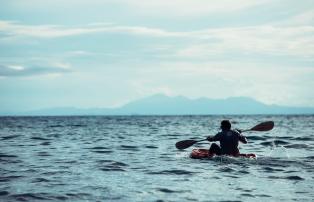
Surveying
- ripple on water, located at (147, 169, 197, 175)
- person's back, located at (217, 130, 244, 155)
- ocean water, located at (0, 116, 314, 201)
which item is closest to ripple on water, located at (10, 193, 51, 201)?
ocean water, located at (0, 116, 314, 201)

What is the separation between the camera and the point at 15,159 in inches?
746

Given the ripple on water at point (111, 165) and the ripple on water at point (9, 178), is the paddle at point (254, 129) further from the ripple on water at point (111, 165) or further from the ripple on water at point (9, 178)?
the ripple on water at point (9, 178)

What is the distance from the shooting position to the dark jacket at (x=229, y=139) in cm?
1827

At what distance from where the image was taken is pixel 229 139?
1847 cm

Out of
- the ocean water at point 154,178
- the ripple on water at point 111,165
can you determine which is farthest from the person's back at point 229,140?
the ripple on water at point 111,165

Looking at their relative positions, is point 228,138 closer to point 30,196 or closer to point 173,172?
point 173,172

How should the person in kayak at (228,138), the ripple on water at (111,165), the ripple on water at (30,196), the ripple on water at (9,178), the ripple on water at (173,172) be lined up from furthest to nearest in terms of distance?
the person in kayak at (228,138), the ripple on water at (111,165), the ripple on water at (173,172), the ripple on water at (9,178), the ripple on water at (30,196)

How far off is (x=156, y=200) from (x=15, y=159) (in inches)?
396

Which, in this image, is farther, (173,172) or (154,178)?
(173,172)

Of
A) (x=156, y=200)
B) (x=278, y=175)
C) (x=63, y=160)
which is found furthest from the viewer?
(x=63, y=160)

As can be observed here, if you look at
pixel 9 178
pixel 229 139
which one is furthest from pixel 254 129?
pixel 9 178

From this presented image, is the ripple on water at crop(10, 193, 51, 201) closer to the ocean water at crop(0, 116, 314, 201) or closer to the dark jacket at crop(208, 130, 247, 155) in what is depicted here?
the ocean water at crop(0, 116, 314, 201)

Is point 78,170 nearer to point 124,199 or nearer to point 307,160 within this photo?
point 124,199

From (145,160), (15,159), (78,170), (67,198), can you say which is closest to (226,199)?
(67,198)
